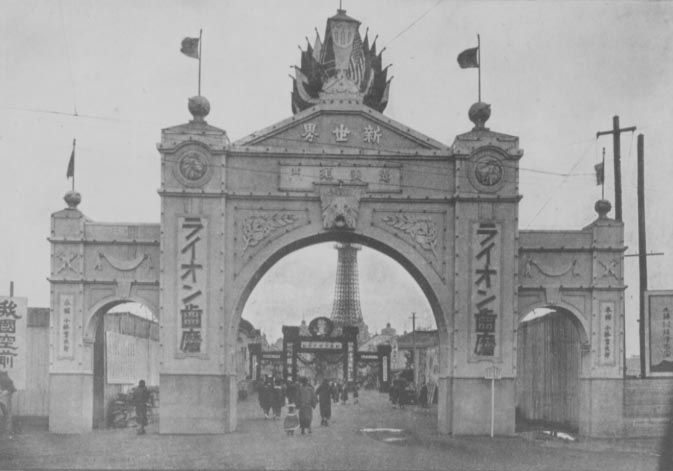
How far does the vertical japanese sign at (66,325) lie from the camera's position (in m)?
21.5

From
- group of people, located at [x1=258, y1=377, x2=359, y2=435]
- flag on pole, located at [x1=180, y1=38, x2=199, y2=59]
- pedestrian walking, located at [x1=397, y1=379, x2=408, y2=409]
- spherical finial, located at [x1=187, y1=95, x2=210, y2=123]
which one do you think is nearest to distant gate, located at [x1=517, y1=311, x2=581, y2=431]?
group of people, located at [x1=258, y1=377, x2=359, y2=435]

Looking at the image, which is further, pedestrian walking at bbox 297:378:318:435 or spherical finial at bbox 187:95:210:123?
spherical finial at bbox 187:95:210:123

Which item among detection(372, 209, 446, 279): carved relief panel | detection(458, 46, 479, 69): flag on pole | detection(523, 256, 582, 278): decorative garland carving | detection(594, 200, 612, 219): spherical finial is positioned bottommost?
detection(523, 256, 582, 278): decorative garland carving

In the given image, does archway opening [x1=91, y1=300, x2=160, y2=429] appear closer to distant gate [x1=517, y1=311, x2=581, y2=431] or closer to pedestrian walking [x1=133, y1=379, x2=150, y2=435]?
pedestrian walking [x1=133, y1=379, x2=150, y2=435]

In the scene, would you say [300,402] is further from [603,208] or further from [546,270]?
[603,208]

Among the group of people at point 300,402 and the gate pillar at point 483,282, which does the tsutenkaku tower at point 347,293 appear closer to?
the group of people at point 300,402

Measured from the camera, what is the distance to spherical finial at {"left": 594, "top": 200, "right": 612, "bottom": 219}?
73.3 ft

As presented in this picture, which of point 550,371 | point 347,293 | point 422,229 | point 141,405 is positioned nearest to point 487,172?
point 422,229

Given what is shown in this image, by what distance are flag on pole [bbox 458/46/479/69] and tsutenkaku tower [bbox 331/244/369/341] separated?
202 ft

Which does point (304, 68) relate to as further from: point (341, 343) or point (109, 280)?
point (341, 343)

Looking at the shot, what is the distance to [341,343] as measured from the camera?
38.0m

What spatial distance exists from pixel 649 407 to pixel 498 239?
20.1 feet

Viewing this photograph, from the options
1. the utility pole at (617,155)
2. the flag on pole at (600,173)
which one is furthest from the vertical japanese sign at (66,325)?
the utility pole at (617,155)

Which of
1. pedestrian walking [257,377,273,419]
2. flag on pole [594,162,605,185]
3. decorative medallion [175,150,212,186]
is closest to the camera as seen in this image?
decorative medallion [175,150,212,186]
